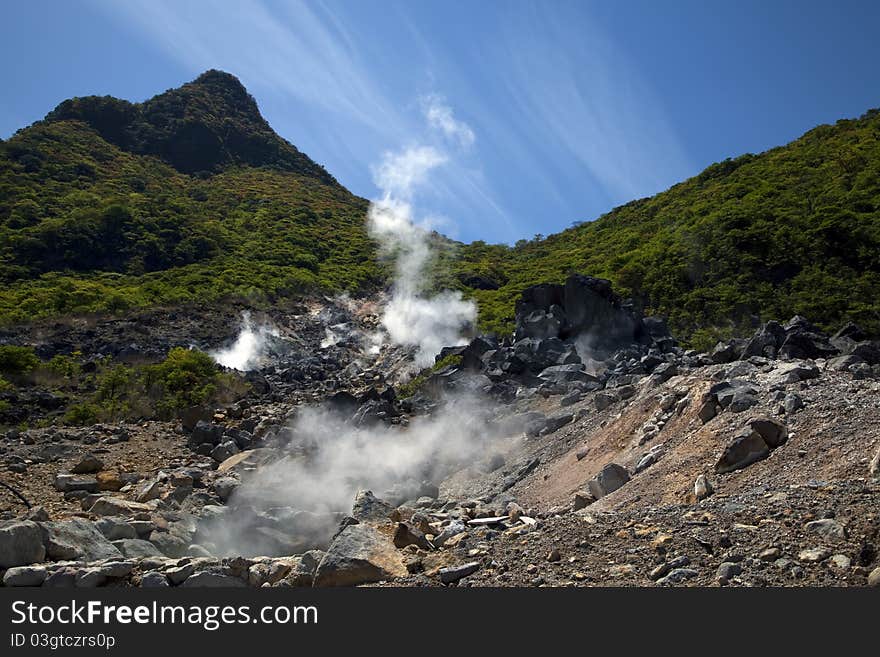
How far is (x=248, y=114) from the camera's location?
390ft

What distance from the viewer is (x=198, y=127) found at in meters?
104

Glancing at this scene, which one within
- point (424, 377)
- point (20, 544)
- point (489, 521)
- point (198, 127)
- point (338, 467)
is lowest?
point (489, 521)

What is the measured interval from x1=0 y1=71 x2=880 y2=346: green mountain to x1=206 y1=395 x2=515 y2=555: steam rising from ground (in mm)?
13528

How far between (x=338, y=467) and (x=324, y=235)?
63.9 metres

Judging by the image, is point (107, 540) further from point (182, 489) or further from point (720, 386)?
point (720, 386)

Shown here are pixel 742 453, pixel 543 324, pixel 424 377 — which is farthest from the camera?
pixel 424 377

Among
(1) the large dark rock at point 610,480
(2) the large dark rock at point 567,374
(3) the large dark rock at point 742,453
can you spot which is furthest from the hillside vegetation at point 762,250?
(3) the large dark rock at point 742,453

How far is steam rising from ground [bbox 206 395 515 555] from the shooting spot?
30.3 ft

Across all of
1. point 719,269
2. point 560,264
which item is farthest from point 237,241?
point 719,269

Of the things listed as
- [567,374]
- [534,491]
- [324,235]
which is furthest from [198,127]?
[534,491]

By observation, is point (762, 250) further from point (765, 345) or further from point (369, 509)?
point (369, 509)

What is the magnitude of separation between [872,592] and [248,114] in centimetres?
12624

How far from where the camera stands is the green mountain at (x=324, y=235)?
1372 inches

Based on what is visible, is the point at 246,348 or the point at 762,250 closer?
the point at 762,250
